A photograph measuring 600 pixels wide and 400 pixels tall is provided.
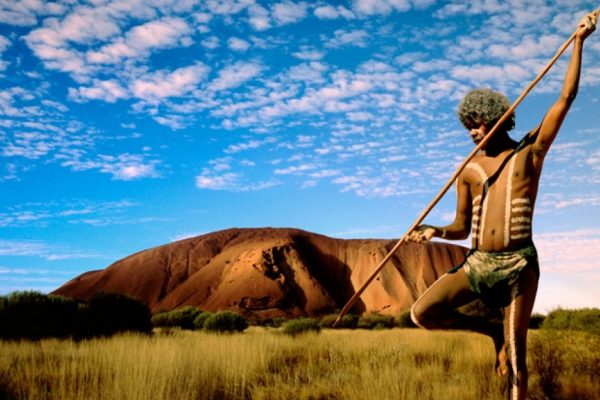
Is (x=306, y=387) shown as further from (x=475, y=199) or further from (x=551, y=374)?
(x=475, y=199)

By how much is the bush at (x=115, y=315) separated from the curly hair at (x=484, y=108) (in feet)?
44.8

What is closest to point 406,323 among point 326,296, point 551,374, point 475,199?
point 326,296

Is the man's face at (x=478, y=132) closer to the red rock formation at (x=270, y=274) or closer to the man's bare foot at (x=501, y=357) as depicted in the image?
the man's bare foot at (x=501, y=357)

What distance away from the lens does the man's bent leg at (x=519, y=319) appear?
3.22 metres

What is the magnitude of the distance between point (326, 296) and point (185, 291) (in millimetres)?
14285

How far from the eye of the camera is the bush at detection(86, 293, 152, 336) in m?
14.9

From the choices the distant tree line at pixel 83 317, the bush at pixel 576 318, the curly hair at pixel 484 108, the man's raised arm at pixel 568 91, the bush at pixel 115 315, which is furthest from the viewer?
the bush at pixel 115 315

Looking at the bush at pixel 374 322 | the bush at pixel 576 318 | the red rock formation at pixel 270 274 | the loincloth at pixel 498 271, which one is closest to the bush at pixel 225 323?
the bush at pixel 576 318

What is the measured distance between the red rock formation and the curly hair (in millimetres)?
41037

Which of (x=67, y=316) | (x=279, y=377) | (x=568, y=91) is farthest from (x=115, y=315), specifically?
(x=568, y=91)

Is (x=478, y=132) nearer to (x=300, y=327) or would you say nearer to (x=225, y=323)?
(x=300, y=327)

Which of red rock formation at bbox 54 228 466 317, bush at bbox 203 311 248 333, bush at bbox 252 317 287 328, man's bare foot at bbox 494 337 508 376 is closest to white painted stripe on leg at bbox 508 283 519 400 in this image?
man's bare foot at bbox 494 337 508 376

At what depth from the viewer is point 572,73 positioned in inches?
121

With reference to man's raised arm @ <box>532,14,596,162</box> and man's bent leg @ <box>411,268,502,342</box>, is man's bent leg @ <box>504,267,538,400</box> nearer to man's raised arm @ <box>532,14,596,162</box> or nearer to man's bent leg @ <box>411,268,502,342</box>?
man's bent leg @ <box>411,268,502,342</box>
